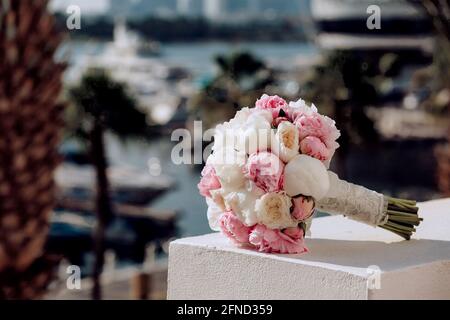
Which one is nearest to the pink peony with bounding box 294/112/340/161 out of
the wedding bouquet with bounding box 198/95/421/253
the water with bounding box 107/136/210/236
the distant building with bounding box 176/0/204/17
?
the wedding bouquet with bounding box 198/95/421/253

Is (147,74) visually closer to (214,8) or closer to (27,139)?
(214,8)

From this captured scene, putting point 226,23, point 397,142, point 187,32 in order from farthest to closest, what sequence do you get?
point 226,23 → point 187,32 → point 397,142

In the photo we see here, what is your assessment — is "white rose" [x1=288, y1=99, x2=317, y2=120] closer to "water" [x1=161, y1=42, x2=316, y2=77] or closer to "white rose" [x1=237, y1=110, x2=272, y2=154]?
"white rose" [x1=237, y1=110, x2=272, y2=154]

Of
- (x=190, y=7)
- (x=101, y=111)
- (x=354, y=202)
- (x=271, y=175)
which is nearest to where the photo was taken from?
(x=271, y=175)

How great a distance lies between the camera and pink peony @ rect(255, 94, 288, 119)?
8.03 feet

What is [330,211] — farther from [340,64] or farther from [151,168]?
[151,168]

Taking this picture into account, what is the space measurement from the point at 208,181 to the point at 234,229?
0.16 metres

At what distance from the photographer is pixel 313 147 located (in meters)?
2.38

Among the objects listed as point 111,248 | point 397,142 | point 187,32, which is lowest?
point 111,248

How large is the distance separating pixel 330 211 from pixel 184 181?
61.8 meters

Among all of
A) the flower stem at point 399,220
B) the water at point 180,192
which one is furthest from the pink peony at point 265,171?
the water at point 180,192

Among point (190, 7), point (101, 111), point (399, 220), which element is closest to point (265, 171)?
point (399, 220)

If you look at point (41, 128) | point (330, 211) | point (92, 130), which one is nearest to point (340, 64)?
point (92, 130)

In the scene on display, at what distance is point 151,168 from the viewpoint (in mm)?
61781
